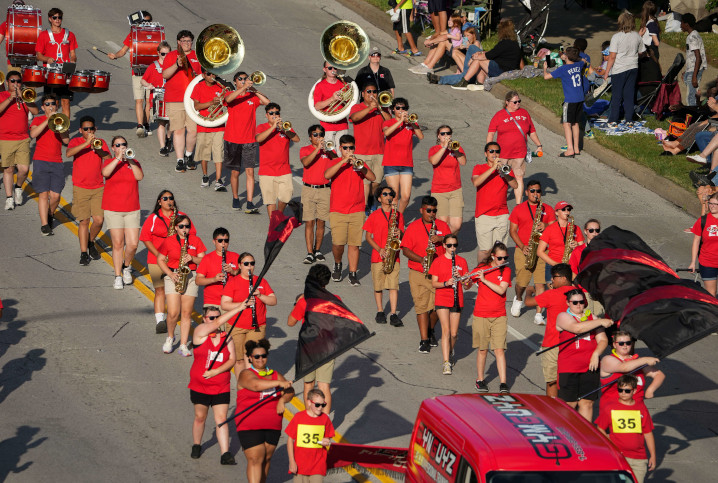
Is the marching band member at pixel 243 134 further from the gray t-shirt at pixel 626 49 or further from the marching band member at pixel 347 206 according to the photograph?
the gray t-shirt at pixel 626 49

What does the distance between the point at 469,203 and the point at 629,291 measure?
7408mm

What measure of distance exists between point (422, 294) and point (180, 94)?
7.26m

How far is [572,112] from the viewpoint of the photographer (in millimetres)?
22562

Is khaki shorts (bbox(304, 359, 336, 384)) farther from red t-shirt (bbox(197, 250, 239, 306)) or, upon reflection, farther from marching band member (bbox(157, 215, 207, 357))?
marching band member (bbox(157, 215, 207, 357))

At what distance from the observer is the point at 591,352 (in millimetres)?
13328

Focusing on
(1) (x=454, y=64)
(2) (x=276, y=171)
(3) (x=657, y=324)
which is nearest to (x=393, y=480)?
(3) (x=657, y=324)

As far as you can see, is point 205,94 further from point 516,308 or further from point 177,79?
point 516,308

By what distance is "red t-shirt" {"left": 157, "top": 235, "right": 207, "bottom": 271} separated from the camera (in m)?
15.0

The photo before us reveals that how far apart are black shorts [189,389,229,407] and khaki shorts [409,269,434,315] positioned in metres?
3.64

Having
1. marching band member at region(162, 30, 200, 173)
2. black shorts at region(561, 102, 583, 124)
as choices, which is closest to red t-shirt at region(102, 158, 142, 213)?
marching band member at region(162, 30, 200, 173)

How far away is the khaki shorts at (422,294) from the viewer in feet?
50.7

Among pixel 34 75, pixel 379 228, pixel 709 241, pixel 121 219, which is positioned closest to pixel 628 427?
pixel 379 228

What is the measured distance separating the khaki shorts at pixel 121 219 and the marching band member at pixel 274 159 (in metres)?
2.34

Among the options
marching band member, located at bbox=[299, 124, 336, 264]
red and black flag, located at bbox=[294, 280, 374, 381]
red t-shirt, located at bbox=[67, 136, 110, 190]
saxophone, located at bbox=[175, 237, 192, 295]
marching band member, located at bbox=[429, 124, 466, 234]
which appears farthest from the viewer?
marching band member, located at bbox=[299, 124, 336, 264]
